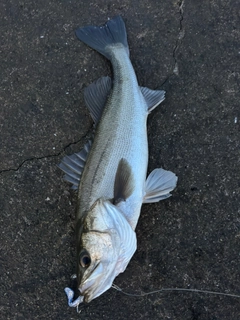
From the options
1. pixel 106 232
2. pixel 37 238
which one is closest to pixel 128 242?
pixel 106 232

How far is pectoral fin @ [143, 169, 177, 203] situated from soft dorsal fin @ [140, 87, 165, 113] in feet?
1.73

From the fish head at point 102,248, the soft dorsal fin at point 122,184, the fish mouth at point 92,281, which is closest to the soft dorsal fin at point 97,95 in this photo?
the soft dorsal fin at point 122,184

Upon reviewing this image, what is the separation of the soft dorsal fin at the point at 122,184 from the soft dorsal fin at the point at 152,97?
60cm

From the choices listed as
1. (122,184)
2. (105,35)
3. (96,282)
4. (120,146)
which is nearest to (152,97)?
(120,146)

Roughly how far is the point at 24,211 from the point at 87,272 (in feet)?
3.24

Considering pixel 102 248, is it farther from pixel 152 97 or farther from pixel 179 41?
pixel 179 41

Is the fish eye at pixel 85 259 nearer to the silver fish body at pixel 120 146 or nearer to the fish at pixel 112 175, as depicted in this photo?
the fish at pixel 112 175

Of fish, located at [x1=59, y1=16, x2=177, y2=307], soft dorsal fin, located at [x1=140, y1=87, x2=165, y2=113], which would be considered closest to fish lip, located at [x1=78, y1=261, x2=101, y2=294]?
fish, located at [x1=59, y1=16, x2=177, y2=307]

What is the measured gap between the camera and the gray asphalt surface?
295 cm

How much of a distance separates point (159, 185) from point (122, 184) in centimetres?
34

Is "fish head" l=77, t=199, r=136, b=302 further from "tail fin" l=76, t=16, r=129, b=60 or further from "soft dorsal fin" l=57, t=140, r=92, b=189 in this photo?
"tail fin" l=76, t=16, r=129, b=60

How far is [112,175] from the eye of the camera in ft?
8.91

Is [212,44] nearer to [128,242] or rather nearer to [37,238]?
[128,242]

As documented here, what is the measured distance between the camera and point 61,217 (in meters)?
3.13
